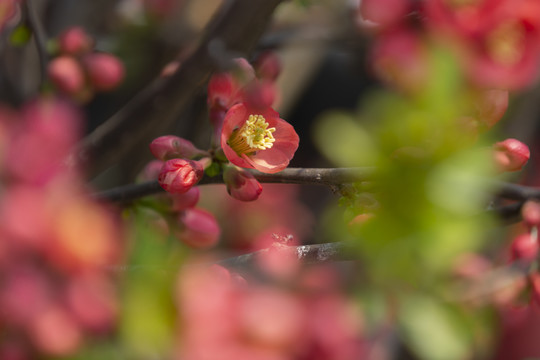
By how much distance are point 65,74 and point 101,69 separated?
0.15 ft

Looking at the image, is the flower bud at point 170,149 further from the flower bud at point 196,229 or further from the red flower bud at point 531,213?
the red flower bud at point 531,213

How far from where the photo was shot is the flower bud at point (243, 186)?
16.1 inches

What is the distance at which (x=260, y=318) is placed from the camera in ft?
0.83

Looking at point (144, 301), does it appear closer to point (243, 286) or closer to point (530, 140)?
point (243, 286)

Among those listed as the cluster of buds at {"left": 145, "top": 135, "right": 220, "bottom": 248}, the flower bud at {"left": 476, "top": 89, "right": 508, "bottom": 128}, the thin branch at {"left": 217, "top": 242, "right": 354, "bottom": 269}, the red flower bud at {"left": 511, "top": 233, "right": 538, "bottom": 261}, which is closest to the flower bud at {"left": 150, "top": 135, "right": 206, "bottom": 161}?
the cluster of buds at {"left": 145, "top": 135, "right": 220, "bottom": 248}

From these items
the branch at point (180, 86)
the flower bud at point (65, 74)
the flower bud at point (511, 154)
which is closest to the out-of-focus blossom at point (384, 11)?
the branch at point (180, 86)

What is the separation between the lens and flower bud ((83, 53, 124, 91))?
0.67 metres

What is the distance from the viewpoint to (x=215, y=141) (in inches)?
17.8

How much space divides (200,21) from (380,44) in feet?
1.95

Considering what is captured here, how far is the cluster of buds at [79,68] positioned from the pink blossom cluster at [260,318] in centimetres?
40

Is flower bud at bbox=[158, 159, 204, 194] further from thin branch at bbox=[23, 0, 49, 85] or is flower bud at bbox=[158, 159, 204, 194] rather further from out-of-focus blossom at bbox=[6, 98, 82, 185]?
thin branch at bbox=[23, 0, 49, 85]

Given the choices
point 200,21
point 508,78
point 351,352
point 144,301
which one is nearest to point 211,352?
point 144,301

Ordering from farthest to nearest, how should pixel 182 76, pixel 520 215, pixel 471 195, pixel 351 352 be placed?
pixel 182 76 → pixel 520 215 → pixel 351 352 → pixel 471 195

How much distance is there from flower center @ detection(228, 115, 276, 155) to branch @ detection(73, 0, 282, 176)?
0.43 ft
